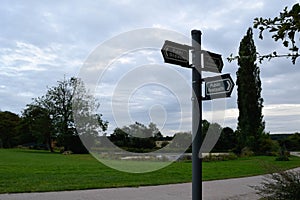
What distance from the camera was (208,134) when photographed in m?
3.97

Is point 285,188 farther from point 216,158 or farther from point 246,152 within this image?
point 246,152

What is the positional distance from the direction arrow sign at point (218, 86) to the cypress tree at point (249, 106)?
29831mm

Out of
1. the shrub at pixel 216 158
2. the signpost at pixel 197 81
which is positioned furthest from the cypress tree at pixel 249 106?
the signpost at pixel 197 81

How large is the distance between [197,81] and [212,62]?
1.09 ft

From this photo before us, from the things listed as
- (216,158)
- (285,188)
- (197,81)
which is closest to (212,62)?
(197,81)

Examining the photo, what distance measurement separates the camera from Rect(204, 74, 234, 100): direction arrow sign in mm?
3744

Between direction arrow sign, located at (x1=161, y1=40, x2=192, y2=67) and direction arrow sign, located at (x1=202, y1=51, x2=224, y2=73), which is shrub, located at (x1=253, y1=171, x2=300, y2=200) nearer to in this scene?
direction arrow sign, located at (x1=202, y1=51, x2=224, y2=73)

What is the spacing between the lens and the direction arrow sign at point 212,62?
3.96 m

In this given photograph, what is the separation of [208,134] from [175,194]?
16.1ft

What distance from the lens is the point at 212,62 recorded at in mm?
4008

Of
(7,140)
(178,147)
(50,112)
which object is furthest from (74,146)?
(178,147)

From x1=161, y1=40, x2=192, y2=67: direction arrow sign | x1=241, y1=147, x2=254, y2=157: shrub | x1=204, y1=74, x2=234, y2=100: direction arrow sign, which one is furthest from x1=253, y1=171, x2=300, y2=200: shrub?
x1=241, y1=147, x2=254, y2=157: shrub

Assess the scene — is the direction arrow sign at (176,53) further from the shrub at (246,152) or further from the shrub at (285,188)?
the shrub at (246,152)

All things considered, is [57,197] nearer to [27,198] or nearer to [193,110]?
[27,198]
